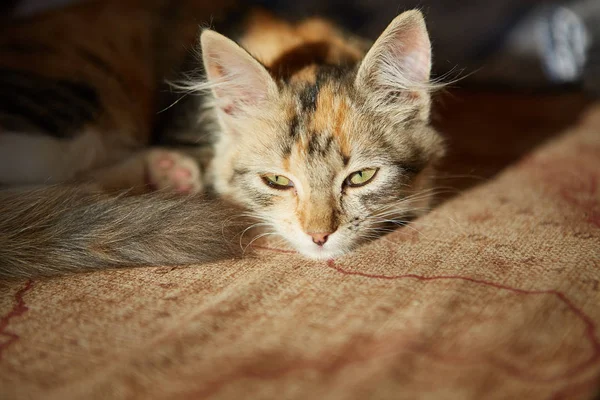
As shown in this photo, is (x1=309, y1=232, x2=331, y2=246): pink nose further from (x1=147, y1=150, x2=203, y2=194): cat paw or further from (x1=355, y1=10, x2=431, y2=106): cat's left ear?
(x1=147, y1=150, x2=203, y2=194): cat paw

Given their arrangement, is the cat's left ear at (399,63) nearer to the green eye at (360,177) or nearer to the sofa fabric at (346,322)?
the green eye at (360,177)

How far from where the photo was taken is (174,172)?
1480 mm

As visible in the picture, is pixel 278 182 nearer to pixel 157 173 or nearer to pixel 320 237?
pixel 320 237

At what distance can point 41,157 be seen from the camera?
4.48ft

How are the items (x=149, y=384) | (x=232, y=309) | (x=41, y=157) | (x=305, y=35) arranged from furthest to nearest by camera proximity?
(x=305, y=35) → (x=41, y=157) → (x=232, y=309) → (x=149, y=384)

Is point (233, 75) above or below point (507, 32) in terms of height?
below

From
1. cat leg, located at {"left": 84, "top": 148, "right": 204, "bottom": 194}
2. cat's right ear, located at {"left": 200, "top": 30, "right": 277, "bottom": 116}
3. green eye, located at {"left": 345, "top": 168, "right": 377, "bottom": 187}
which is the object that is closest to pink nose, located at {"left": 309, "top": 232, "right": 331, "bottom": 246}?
green eye, located at {"left": 345, "top": 168, "right": 377, "bottom": 187}

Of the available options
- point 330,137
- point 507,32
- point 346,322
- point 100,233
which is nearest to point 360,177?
point 330,137

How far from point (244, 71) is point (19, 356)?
721mm

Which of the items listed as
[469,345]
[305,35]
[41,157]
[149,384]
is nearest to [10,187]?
[41,157]

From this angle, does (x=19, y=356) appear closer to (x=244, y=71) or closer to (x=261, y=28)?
(x=244, y=71)

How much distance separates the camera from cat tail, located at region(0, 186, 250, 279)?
1.04 m

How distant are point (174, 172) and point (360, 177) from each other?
1.84ft

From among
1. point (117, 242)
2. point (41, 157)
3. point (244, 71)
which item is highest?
point (244, 71)
